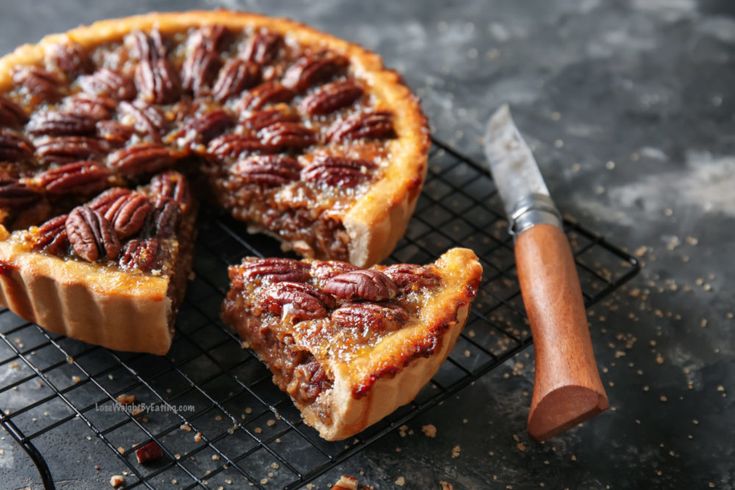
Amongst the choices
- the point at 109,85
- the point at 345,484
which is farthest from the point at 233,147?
the point at 345,484

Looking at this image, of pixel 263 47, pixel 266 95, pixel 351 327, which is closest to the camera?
pixel 351 327

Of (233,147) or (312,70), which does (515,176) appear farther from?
(233,147)

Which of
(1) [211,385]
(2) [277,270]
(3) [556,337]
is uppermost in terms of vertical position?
(2) [277,270]


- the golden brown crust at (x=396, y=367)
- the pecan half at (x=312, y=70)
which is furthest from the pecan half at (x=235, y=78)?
the golden brown crust at (x=396, y=367)

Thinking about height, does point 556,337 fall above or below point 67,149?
below

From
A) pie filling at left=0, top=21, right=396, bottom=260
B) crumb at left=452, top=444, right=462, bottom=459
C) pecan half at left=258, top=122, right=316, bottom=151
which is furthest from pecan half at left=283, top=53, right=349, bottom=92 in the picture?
crumb at left=452, top=444, right=462, bottom=459

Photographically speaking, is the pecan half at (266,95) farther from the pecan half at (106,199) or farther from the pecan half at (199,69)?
the pecan half at (106,199)

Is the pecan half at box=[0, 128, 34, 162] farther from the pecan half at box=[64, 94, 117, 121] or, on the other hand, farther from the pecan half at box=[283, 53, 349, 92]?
the pecan half at box=[283, 53, 349, 92]
